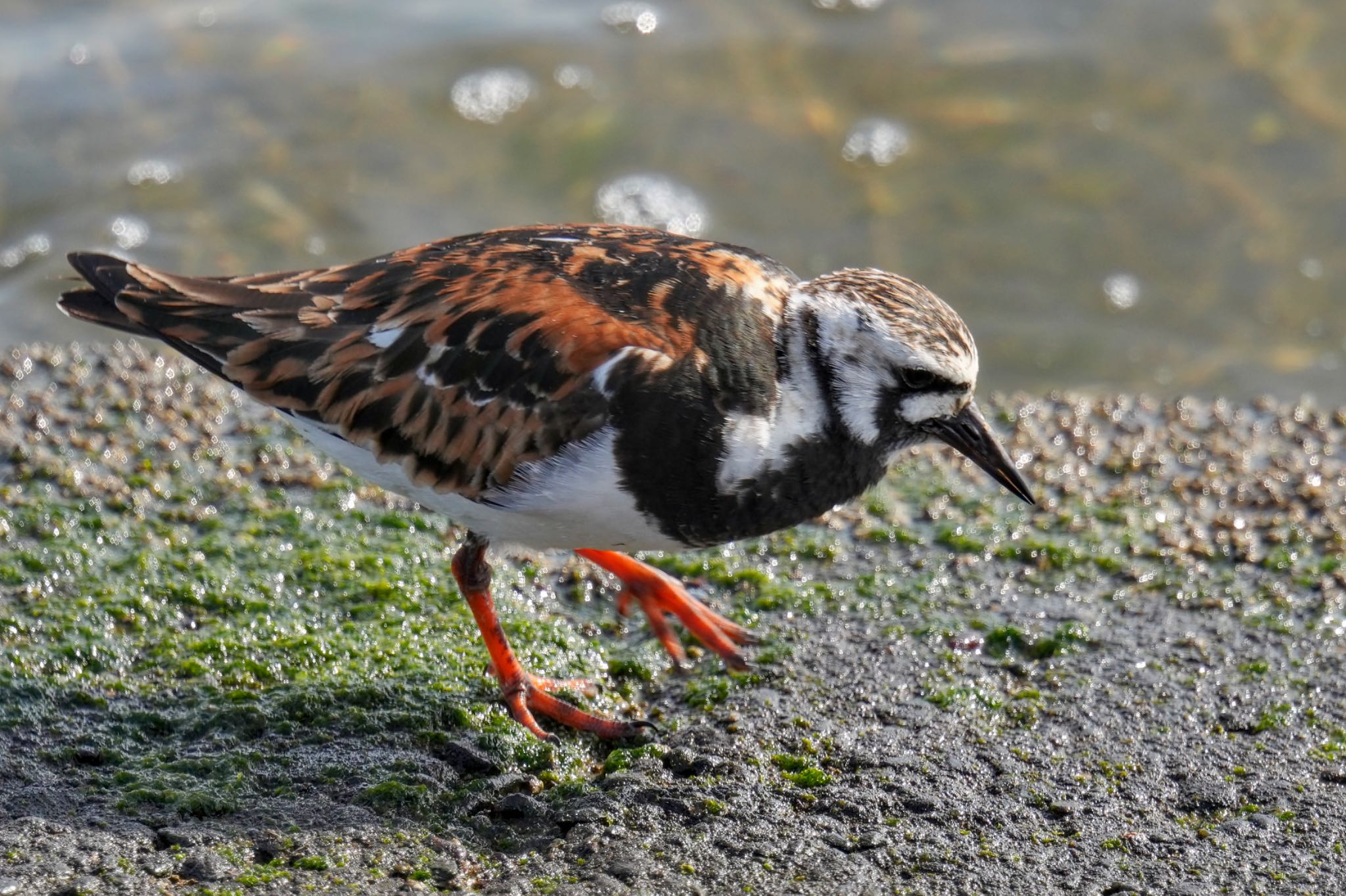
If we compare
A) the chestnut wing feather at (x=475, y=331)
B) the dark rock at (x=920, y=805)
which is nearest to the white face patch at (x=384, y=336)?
the chestnut wing feather at (x=475, y=331)

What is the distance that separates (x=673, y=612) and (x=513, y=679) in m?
0.53

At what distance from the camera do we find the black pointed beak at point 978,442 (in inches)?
139

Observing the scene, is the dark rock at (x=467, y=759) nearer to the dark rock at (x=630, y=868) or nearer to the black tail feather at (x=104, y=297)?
the dark rock at (x=630, y=868)

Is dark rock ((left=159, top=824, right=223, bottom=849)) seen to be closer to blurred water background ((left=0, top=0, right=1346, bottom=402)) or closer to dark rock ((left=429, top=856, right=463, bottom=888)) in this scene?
dark rock ((left=429, top=856, right=463, bottom=888))

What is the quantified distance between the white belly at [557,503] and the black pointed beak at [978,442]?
745 millimetres

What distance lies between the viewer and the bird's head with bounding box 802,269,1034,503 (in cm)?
338

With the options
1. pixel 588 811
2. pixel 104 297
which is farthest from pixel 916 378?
pixel 104 297

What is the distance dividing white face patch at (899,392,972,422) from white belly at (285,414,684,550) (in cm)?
66

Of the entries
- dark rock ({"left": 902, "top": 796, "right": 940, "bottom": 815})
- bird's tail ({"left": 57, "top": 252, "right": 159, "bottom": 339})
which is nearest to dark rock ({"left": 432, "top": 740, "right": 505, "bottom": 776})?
dark rock ({"left": 902, "top": 796, "right": 940, "bottom": 815})

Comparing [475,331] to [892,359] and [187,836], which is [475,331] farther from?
[187,836]

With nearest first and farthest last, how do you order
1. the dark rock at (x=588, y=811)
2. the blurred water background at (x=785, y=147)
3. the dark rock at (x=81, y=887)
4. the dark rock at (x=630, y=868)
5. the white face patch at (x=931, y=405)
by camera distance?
the dark rock at (x=81, y=887) → the dark rock at (x=630, y=868) → the dark rock at (x=588, y=811) → the white face patch at (x=931, y=405) → the blurred water background at (x=785, y=147)

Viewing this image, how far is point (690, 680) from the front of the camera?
3783 mm

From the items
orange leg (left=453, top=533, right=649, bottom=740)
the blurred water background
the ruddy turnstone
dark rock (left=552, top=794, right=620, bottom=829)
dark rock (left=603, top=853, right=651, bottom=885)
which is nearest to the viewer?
dark rock (left=603, top=853, right=651, bottom=885)

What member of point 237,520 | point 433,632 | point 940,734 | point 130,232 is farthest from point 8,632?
point 130,232
